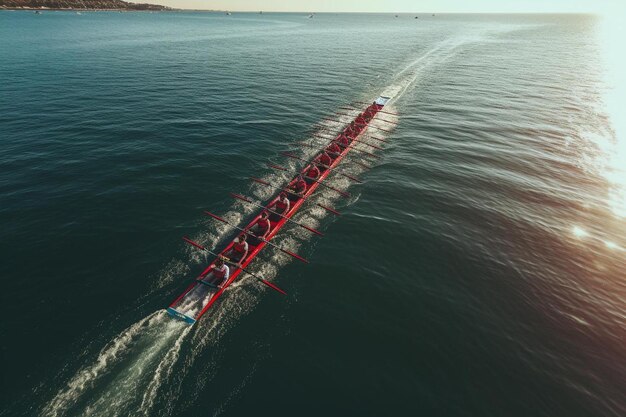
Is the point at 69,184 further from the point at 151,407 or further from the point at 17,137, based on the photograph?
the point at 151,407

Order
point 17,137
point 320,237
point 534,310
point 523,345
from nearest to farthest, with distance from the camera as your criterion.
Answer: point 523,345
point 534,310
point 320,237
point 17,137

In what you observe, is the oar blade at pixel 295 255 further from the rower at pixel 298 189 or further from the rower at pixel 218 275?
the rower at pixel 298 189

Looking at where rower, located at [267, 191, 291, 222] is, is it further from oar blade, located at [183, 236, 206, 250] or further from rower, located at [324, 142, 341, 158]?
rower, located at [324, 142, 341, 158]

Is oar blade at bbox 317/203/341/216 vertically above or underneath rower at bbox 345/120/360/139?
underneath

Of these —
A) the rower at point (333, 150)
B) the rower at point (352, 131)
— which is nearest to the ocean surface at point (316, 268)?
the rower at point (333, 150)

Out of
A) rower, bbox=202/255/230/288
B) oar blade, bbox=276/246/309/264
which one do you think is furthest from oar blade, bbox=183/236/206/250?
oar blade, bbox=276/246/309/264

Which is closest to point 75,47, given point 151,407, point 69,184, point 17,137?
point 17,137

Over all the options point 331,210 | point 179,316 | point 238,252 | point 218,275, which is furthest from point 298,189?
point 179,316
